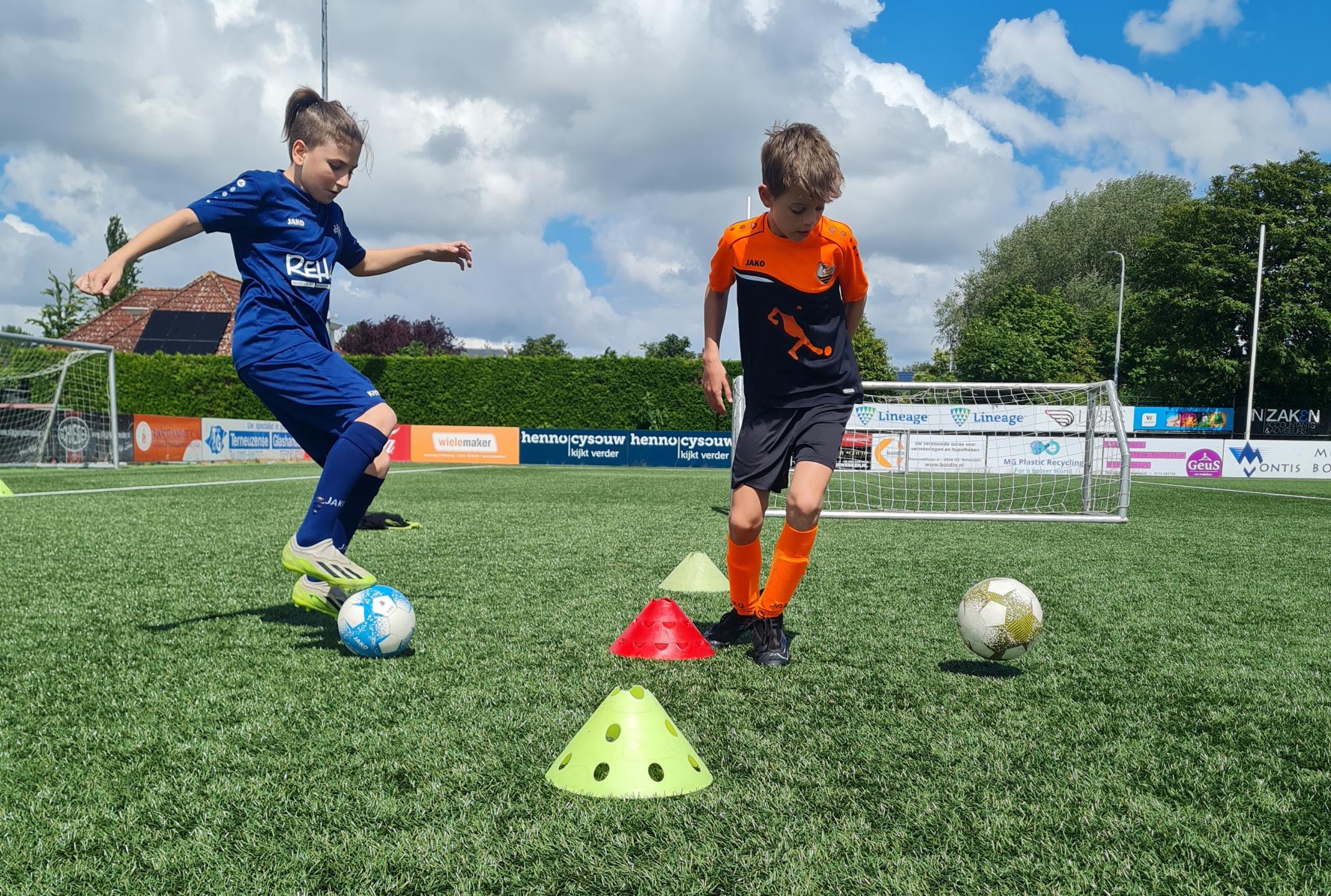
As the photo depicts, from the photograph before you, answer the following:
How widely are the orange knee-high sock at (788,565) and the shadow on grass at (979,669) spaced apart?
0.62m

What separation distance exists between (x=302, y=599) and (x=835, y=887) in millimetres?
2701

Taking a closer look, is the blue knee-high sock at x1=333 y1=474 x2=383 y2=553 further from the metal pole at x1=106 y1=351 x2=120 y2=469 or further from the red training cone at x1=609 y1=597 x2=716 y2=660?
the metal pole at x1=106 y1=351 x2=120 y2=469

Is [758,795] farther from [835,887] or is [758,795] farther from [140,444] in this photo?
[140,444]

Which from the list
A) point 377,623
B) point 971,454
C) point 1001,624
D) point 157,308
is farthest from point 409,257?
point 157,308

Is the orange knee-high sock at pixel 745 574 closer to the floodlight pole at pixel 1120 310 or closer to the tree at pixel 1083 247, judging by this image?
the floodlight pole at pixel 1120 310

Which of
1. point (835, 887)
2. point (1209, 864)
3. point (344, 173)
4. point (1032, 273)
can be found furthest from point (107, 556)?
point (1032, 273)

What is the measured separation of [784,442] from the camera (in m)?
3.58

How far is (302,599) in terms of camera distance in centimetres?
363

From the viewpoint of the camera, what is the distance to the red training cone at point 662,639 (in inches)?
131

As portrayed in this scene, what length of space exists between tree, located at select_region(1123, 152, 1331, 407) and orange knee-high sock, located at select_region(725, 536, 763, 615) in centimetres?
3892

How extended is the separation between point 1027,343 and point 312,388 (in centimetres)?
4658

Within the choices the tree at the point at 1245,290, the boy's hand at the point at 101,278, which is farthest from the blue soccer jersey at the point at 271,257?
the tree at the point at 1245,290

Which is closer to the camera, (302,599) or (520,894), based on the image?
(520,894)

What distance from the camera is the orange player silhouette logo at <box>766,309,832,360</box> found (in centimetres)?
356
